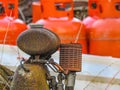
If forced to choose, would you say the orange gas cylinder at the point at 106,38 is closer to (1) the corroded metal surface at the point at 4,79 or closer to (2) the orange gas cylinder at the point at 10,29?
(2) the orange gas cylinder at the point at 10,29

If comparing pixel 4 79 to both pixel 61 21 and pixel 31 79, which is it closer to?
pixel 31 79

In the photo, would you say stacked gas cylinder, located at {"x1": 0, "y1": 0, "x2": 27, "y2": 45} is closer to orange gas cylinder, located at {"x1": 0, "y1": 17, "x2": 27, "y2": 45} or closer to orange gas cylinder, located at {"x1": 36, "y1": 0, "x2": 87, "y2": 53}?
orange gas cylinder, located at {"x1": 0, "y1": 17, "x2": 27, "y2": 45}

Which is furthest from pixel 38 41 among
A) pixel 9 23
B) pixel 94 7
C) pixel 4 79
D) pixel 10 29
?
pixel 94 7

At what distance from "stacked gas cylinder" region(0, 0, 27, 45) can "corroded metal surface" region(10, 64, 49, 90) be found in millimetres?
2031

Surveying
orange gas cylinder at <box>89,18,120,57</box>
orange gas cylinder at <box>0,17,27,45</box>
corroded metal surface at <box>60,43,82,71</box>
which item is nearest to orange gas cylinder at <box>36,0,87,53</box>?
orange gas cylinder at <box>89,18,120,57</box>

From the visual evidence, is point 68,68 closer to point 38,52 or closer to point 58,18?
point 38,52

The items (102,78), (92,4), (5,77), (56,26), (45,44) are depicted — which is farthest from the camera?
(92,4)

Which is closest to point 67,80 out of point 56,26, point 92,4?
point 56,26

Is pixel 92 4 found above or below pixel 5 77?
below

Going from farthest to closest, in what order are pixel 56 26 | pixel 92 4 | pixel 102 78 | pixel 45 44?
1. pixel 92 4
2. pixel 56 26
3. pixel 102 78
4. pixel 45 44

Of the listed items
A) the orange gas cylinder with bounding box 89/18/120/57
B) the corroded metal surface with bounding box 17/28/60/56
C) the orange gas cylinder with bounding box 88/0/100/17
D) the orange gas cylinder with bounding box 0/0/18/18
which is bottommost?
the orange gas cylinder with bounding box 89/18/120/57

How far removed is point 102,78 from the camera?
99.7 inches

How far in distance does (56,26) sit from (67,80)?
8.03ft

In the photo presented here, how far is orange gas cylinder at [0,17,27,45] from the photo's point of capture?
13.0 feet
